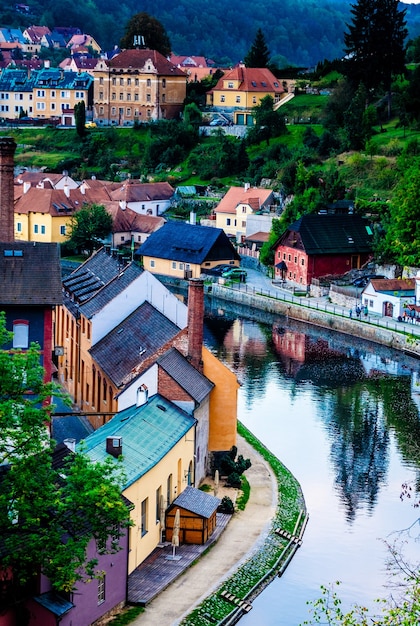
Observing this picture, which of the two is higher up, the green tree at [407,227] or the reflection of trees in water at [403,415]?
the green tree at [407,227]

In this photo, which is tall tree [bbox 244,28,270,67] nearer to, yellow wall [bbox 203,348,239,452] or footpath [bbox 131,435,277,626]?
yellow wall [bbox 203,348,239,452]

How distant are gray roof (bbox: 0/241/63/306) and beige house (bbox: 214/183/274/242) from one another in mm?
52101

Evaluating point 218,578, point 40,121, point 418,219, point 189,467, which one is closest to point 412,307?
point 418,219

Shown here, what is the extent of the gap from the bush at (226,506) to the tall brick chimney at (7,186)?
1116cm

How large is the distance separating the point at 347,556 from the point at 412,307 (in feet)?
103

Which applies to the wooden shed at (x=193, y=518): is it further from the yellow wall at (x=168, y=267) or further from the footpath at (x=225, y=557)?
the yellow wall at (x=168, y=267)

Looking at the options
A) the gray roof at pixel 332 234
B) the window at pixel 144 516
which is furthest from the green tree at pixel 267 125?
the window at pixel 144 516

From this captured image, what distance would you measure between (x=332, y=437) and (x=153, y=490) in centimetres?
1323

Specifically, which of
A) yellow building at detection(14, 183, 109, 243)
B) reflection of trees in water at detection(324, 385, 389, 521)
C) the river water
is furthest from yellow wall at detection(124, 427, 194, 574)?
yellow building at detection(14, 183, 109, 243)

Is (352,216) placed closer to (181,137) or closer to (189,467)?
(181,137)

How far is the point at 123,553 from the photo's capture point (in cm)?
2870

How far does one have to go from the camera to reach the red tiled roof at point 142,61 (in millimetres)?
121250

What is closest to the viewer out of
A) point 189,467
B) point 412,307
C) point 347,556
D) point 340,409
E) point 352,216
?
point 347,556

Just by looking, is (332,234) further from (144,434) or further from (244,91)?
(244,91)
